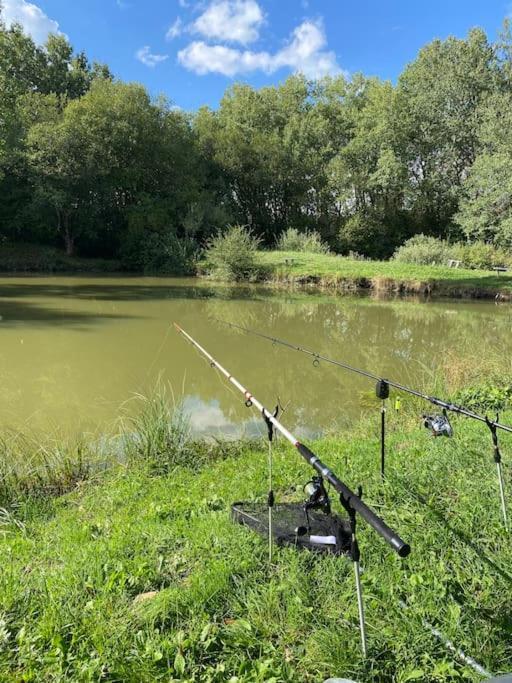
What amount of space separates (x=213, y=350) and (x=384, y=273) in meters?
13.1

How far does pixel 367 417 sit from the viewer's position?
6.03 meters

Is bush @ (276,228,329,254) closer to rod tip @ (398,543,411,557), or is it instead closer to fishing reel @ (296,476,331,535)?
fishing reel @ (296,476,331,535)

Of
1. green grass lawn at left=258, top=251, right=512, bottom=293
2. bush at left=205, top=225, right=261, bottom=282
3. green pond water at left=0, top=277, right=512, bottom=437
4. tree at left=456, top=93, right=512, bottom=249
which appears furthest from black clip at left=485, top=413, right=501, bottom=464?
tree at left=456, top=93, right=512, bottom=249

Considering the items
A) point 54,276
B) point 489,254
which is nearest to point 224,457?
point 54,276

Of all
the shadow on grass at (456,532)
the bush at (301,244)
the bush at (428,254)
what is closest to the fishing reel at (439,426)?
the shadow on grass at (456,532)

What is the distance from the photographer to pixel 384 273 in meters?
20.5

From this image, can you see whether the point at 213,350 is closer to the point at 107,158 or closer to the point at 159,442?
the point at 159,442

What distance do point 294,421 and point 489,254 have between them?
836 inches

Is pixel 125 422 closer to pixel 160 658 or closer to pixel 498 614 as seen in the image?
pixel 160 658

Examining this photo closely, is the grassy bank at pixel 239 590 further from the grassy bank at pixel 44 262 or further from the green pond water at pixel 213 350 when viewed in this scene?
the grassy bank at pixel 44 262

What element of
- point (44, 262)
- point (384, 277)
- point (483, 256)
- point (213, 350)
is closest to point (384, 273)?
point (384, 277)

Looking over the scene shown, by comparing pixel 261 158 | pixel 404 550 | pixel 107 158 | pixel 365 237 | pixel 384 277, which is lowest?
pixel 404 550

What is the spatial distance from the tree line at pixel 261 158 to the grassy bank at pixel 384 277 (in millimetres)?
3521

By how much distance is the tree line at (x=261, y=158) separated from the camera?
25406mm
